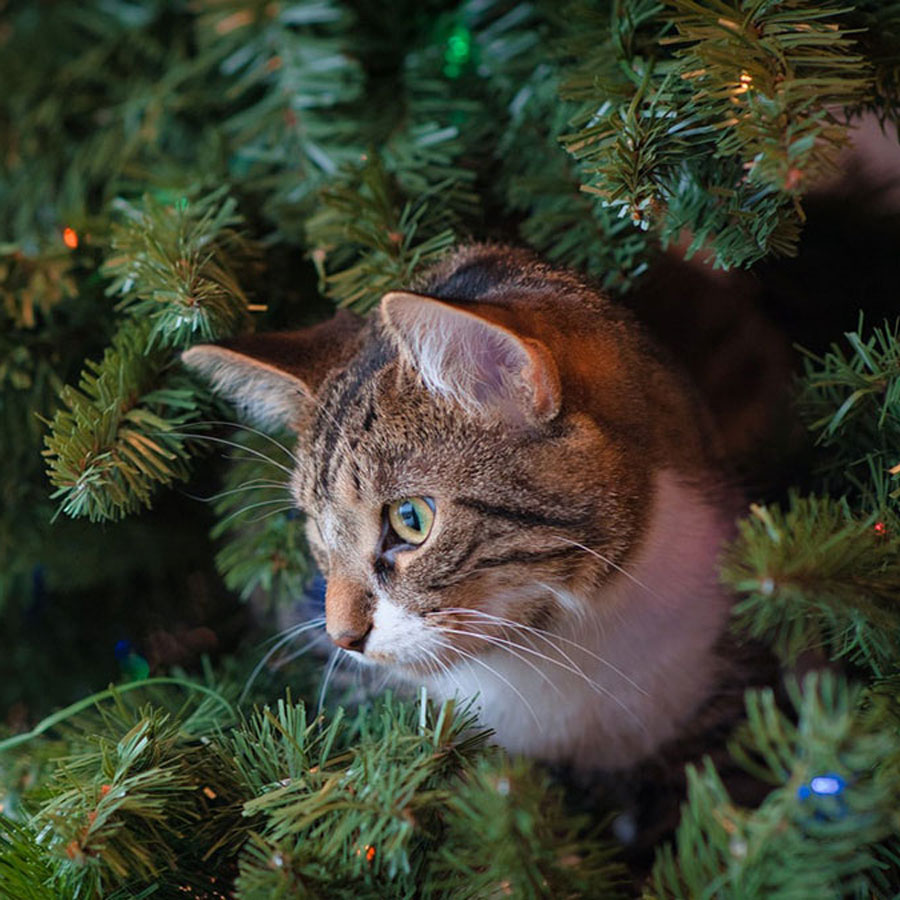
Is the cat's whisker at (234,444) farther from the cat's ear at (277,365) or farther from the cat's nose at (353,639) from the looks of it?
the cat's nose at (353,639)

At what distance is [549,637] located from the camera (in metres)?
0.80

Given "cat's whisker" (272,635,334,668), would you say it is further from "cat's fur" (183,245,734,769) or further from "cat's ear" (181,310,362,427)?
"cat's ear" (181,310,362,427)

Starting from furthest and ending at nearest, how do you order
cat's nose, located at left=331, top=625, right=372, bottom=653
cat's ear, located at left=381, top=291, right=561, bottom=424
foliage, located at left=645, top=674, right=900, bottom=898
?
cat's nose, located at left=331, top=625, right=372, bottom=653 → cat's ear, located at left=381, top=291, right=561, bottom=424 → foliage, located at left=645, top=674, right=900, bottom=898

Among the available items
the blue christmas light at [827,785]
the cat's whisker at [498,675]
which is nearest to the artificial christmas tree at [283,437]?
the blue christmas light at [827,785]

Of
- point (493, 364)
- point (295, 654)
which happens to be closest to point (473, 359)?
point (493, 364)

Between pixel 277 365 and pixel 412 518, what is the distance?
0.18m

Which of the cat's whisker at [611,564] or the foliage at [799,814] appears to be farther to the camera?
the cat's whisker at [611,564]

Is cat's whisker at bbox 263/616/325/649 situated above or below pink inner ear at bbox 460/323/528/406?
below

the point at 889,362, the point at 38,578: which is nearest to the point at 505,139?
the point at 889,362

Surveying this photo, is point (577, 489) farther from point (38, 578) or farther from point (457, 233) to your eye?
point (38, 578)

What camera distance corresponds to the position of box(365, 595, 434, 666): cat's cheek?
77cm

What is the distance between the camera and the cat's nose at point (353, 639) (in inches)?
30.9

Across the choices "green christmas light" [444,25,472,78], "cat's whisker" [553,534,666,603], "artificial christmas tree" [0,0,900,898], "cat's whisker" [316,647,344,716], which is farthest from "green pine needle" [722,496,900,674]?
"green christmas light" [444,25,472,78]

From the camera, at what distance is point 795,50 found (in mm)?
621
